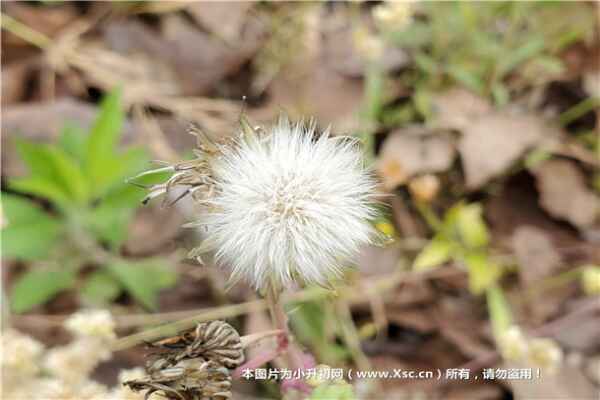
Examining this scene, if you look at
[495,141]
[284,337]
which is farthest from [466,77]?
[284,337]

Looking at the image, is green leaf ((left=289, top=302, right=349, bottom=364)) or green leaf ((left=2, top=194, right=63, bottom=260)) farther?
green leaf ((left=289, top=302, right=349, bottom=364))

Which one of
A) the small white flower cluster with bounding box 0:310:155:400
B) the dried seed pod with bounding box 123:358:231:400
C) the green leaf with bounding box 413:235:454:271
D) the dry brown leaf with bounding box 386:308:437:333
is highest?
the green leaf with bounding box 413:235:454:271

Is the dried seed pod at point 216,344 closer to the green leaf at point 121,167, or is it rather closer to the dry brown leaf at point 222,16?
the green leaf at point 121,167

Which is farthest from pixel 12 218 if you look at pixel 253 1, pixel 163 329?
pixel 253 1

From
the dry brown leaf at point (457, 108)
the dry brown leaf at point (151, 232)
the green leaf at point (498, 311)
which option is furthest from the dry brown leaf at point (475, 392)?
the dry brown leaf at point (151, 232)

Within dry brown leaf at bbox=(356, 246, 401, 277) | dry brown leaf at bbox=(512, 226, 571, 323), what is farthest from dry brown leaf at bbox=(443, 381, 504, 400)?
dry brown leaf at bbox=(356, 246, 401, 277)

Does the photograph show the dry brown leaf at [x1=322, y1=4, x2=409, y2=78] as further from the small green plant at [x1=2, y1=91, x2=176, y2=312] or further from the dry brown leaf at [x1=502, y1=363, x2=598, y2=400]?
the dry brown leaf at [x1=502, y1=363, x2=598, y2=400]

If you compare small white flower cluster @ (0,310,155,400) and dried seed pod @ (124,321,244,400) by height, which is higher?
small white flower cluster @ (0,310,155,400)
